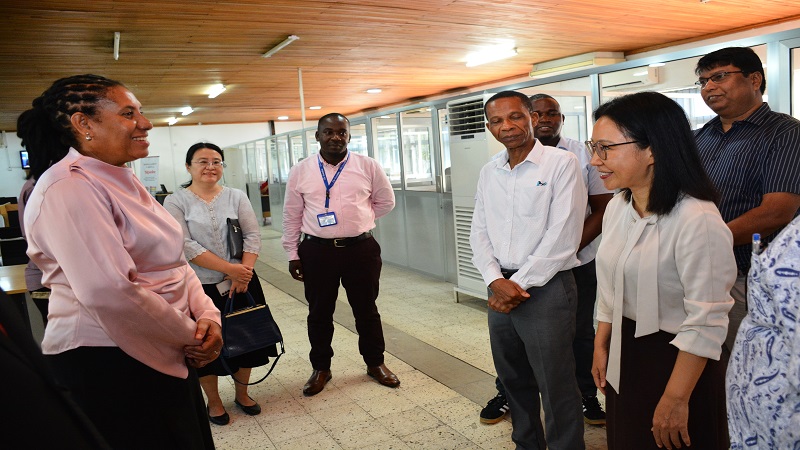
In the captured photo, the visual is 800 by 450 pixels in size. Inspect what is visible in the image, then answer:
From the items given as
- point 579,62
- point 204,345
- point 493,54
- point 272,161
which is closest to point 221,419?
point 204,345

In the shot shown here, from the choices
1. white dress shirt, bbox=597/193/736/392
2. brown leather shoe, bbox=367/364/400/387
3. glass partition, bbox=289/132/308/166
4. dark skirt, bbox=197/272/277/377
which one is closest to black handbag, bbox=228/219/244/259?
dark skirt, bbox=197/272/277/377

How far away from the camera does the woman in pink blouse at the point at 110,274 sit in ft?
4.93

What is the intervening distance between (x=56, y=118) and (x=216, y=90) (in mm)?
9449

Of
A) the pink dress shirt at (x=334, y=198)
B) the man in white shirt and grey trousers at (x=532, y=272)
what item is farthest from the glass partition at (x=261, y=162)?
the man in white shirt and grey trousers at (x=532, y=272)

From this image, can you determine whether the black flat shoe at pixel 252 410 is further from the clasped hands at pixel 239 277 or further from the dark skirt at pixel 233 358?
the clasped hands at pixel 239 277

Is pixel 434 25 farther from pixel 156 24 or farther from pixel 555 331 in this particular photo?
pixel 555 331

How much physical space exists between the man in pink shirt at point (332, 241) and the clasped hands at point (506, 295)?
1.37 meters

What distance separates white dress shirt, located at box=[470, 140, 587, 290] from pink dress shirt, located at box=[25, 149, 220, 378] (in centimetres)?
127

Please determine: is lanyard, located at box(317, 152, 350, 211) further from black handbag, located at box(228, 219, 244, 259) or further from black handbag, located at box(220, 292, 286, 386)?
black handbag, located at box(220, 292, 286, 386)

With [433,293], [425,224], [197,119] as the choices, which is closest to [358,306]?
[433,293]

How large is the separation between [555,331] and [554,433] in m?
0.40

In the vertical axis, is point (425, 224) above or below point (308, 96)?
below

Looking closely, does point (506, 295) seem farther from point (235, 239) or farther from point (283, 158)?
point (283, 158)

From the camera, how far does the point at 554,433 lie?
2291mm
